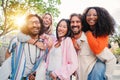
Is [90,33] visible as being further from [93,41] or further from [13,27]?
[13,27]

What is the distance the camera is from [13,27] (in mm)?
25234

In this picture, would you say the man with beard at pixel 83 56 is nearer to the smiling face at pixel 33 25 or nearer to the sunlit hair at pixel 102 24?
the sunlit hair at pixel 102 24

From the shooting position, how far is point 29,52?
533cm

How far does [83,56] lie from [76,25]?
521 millimetres

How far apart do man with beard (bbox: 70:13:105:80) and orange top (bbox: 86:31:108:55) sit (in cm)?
10

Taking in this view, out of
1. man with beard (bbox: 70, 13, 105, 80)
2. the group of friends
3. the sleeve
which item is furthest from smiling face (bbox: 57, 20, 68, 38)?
the sleeve

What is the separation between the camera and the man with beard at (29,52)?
530 centimetres

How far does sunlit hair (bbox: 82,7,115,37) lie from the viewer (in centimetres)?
534

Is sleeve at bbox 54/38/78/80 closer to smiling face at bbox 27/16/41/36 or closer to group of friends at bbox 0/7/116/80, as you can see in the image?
group of friends at bbox 0/7/116/80

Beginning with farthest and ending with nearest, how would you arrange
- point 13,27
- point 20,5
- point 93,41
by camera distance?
point 13,27 → point 20,5 → point 93,41

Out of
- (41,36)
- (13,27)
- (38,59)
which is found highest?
(41,36)

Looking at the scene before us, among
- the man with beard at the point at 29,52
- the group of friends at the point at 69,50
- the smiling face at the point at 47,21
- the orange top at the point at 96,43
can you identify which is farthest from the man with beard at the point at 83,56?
the smiling face at the point at 47,21

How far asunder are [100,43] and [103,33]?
212 mm

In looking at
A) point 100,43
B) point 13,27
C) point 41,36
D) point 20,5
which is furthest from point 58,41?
point 13,27
